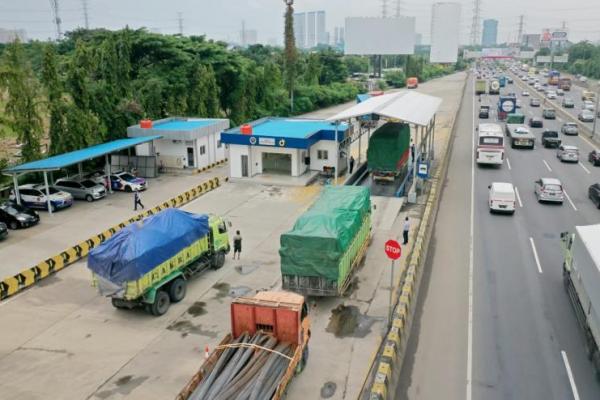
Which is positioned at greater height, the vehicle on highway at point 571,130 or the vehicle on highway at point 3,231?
the vehicle on highway at point 571,130

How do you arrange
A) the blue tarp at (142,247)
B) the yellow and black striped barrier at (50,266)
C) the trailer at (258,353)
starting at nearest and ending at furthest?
the trailer at (258,353), the blue tarp at (142,247), the yellow and black striped barrier at (50,266)

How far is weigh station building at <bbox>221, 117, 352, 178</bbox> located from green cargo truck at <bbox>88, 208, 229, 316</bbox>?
53.3 ft

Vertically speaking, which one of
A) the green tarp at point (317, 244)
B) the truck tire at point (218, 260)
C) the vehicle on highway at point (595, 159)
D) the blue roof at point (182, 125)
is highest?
the blue roof at point (182, 125)

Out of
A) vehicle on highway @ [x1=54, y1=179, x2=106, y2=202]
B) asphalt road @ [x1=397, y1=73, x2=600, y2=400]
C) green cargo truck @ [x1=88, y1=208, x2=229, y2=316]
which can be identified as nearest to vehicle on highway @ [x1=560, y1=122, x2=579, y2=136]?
asphalt road @ [x1=397, y1=73, x2=600, y2=400]

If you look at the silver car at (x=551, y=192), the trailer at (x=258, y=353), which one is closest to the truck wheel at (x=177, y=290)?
the trailer at (x=258, y=353)

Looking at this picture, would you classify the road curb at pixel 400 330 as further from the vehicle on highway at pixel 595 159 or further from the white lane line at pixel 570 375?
the vehicle on highway at pixel 595 159

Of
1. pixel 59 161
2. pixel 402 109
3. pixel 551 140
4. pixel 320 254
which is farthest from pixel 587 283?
pixel 551 140

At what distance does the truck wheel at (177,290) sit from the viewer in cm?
1859

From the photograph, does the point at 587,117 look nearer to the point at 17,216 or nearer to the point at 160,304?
the point at 160,304

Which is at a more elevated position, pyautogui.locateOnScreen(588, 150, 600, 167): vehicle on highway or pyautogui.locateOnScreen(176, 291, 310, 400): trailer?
pyautogui.locateOnScreen(176, 291, 310, 400): trailer

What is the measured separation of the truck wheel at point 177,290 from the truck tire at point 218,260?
7.90 ft

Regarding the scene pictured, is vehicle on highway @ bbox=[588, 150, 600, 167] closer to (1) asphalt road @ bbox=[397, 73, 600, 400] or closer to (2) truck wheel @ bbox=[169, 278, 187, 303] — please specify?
(1) asphalt road @ bbox=[397, 73, 600, 400]

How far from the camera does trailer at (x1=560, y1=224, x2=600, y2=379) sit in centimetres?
1380

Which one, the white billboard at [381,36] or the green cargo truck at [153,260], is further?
the white billboard at [381,36]
